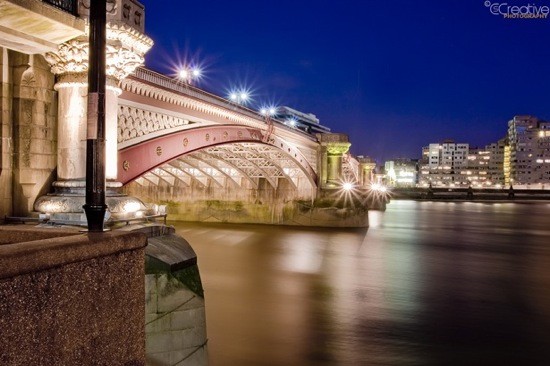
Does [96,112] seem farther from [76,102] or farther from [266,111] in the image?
[266,111]

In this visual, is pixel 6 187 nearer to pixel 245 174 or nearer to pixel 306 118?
pixel 245 174

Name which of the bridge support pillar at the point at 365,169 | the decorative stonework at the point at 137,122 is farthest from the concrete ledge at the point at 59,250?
the bridge support pillar at the point at 365,169

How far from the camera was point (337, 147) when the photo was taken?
34.5 meters

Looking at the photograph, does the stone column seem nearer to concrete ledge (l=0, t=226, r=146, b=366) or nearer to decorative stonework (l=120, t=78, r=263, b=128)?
decorative stonework (l=120, t=78, r=263, b=128)

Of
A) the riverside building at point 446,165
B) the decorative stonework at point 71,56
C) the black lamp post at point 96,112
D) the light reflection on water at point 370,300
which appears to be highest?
the riverside building at point 446,165

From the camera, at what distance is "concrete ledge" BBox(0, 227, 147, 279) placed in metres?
3.09

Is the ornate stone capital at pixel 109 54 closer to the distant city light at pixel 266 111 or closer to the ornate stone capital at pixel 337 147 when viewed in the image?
the distant city light at pixel 266 111

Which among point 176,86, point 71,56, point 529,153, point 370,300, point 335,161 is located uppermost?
point 529,153

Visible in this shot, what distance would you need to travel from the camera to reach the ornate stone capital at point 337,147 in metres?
34.3

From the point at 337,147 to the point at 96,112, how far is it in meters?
30.3

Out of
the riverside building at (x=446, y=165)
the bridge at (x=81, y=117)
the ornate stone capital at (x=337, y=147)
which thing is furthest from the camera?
the riverside building at (x=446, y=165)

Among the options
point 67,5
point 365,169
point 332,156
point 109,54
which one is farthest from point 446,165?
point 67,5

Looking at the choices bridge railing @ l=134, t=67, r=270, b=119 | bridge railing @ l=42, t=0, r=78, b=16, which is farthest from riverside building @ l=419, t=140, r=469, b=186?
bridge railing @ l=42, t=0, r=78, b=16

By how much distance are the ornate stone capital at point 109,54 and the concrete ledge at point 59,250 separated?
2988 millimetres
